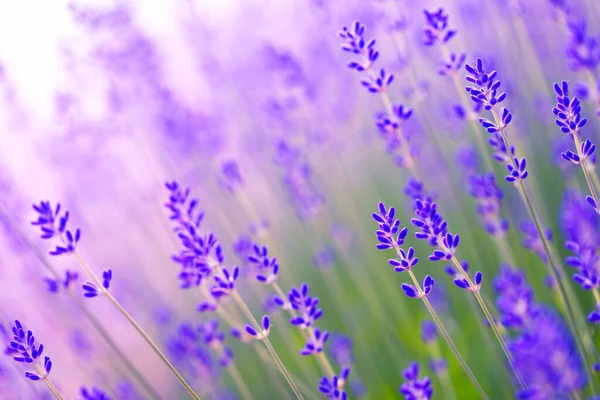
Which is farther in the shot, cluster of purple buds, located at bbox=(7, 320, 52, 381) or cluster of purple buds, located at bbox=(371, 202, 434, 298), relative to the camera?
cluster of purple buds, located at bbox=(7, 320, 52, 381)

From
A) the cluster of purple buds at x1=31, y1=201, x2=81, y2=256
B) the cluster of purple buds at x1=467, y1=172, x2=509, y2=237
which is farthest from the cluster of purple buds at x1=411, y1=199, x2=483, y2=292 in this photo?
the cluster of purple buds at x1=31, y1=201, x2=81, y2=256

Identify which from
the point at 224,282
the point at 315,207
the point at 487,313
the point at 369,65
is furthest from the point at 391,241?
the point at 315,207

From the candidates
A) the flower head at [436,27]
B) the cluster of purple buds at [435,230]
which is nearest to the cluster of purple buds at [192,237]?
the cluster of purple buds at [435,230]

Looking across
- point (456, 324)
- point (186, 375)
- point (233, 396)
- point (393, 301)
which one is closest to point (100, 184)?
point (186, 375)

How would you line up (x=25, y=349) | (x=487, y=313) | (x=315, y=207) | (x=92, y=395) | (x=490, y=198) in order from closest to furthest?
(x=487, y=313) < (x=25, y=349) < (x=92, y=395) < (x=490, y=198) < (x=315, y=207)

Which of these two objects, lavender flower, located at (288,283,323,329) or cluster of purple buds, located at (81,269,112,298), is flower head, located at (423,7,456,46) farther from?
cluster of purple buds, located at (81,269,112,298)

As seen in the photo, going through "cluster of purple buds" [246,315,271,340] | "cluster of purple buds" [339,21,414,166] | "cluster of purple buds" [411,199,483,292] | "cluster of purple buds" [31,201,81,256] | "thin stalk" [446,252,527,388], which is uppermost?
"cluster of purple buds" [339,21,414,166]

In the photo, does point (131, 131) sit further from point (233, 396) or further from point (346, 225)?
point (233, 396)

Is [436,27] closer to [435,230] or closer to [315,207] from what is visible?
[435,230]

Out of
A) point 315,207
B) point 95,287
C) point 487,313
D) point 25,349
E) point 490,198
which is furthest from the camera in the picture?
point 315,207

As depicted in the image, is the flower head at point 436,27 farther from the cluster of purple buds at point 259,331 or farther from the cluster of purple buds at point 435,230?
the cluster of purple buds at point 259,331
